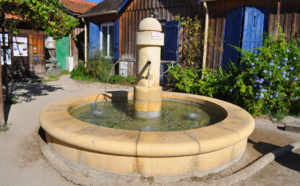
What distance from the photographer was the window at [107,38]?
1272 centimetres

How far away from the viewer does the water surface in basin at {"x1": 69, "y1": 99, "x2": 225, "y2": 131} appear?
156 inches

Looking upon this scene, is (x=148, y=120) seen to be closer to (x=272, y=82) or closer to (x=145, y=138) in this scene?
(x=145, y=138)

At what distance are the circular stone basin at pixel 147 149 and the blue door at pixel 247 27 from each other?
470 cm

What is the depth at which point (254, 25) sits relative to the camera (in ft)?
23.2

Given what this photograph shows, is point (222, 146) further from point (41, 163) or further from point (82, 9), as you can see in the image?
point (82, 9)

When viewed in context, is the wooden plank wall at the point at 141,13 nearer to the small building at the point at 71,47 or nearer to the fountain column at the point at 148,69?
the small building at the point at 71,47

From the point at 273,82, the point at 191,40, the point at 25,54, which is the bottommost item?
the point at 273,82

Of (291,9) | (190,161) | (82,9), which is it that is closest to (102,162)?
(190,161)

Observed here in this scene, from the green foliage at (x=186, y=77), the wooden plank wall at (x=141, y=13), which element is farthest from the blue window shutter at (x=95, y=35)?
the green foliage at (x=186, y=77)

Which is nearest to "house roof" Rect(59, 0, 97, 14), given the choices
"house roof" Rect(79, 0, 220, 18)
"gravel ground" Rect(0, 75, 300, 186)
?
"house roof" Rect(79, 0, 220, 18)

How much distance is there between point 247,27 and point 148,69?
4.41 meters

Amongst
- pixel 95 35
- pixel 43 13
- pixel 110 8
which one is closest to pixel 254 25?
pixel 43 13

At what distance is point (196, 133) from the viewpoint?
2.93 meters

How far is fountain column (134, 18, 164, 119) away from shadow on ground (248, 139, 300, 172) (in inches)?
69.1
